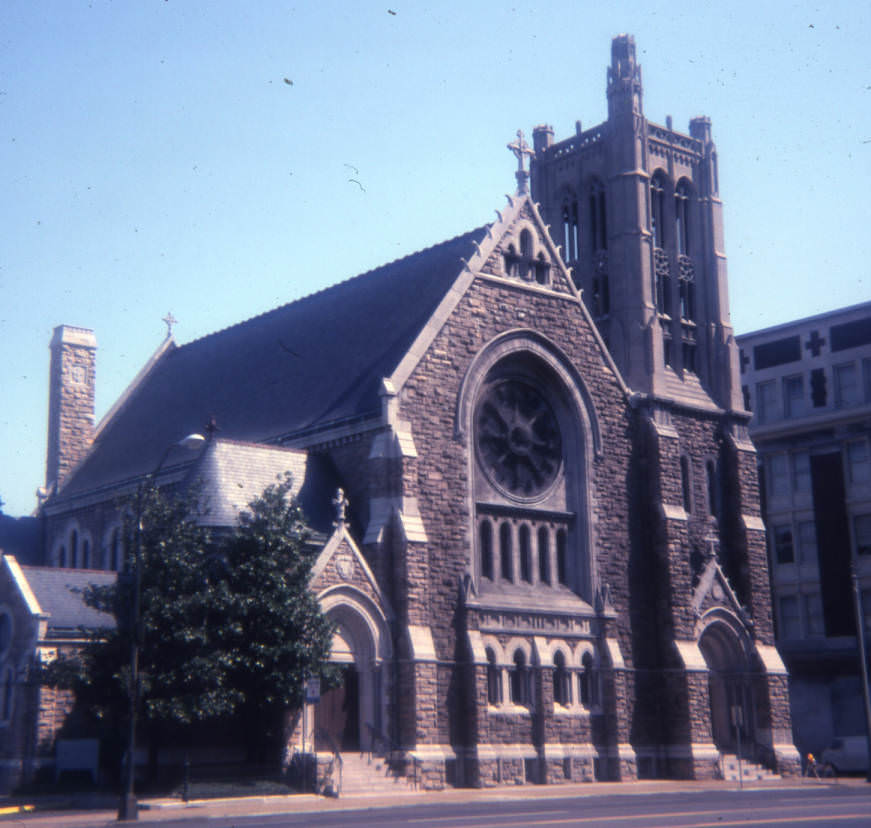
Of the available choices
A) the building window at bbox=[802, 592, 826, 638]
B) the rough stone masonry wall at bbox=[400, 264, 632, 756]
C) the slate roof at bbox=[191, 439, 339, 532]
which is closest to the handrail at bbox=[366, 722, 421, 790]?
the rough stone masonry wall at bbox=[400, 264, 632, 756]

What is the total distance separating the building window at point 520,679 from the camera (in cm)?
3934

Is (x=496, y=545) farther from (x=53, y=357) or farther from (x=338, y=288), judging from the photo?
(x=53, y=357)

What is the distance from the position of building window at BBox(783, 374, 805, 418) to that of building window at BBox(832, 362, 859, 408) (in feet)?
7.27

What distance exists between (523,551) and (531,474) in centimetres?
266

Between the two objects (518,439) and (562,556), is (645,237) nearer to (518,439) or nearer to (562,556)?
(518,439)

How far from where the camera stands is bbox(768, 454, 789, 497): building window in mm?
64812

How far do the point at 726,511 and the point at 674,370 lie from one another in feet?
19.0

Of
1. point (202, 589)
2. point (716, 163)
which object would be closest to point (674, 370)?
point (716, 163)

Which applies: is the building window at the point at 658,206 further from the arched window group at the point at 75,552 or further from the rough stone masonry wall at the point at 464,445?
the arched window group at the point at 75,552

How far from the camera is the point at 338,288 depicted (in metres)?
50.7

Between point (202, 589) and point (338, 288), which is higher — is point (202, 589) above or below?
below

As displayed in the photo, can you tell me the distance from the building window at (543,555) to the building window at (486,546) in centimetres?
225

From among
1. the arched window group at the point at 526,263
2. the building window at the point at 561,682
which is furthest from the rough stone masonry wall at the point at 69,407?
the building window at the point at 561,682

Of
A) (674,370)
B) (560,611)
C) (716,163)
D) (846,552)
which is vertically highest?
(716,163)
